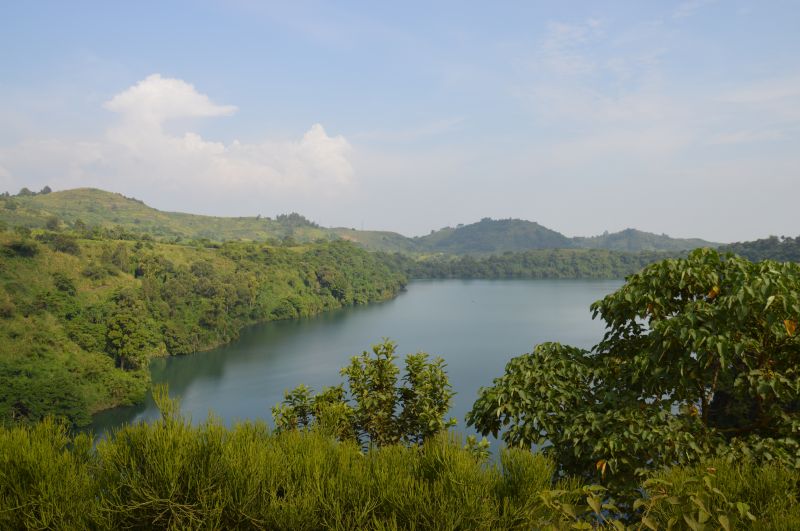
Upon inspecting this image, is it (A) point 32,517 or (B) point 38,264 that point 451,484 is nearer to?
(A) point 32,517

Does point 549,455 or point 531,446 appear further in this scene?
point 549,455

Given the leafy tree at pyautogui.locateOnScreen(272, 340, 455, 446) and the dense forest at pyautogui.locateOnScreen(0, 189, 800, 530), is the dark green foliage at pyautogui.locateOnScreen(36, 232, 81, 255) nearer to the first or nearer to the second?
the leafy tree at pyautogui.locateOnScreen(272, 340, 455, 446)

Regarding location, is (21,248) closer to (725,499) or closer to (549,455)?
(549,455)

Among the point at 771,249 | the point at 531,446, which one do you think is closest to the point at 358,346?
the point at 531,446

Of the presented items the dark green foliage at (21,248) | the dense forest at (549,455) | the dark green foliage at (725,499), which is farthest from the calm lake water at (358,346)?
the dark green foliage at (725,499)

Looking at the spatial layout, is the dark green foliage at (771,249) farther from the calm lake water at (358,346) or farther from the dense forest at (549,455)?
the dense forest at (549,455)

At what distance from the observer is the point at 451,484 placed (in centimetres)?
395

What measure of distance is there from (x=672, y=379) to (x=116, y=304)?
238 feet

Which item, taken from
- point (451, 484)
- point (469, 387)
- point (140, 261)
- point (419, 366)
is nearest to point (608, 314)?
point (419, 366)

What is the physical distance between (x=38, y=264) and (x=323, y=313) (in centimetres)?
5107

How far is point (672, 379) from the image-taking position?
5801 millimetres

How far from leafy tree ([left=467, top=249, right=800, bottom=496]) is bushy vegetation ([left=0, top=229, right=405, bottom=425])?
1317 inches

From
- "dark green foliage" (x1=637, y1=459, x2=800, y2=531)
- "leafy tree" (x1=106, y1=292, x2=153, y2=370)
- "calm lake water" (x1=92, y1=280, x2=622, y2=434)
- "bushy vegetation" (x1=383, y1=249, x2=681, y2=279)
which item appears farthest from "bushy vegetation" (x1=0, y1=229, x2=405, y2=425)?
"bushy vegetation" (x1=383, y1=249, x2=681, y2=279)

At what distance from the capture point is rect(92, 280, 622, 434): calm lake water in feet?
152
